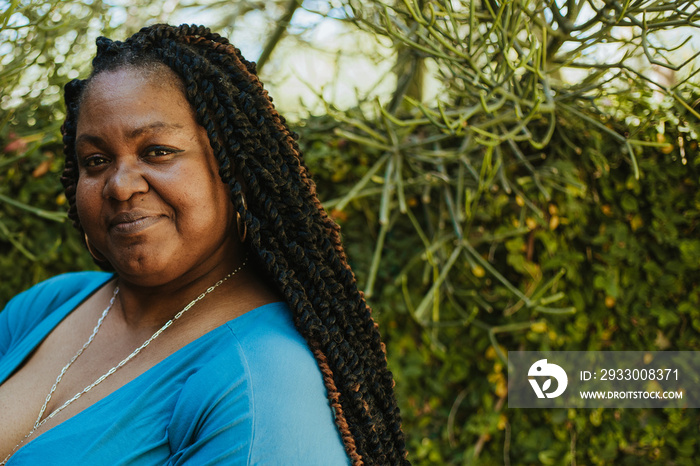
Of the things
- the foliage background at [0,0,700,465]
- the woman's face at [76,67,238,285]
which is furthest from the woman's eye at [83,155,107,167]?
the foliage background at [0,0,700,465]

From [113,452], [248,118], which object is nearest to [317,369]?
[113,452]

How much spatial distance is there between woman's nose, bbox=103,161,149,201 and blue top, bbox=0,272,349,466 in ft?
1.37

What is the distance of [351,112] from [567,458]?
2265 mm

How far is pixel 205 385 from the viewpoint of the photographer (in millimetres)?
1217

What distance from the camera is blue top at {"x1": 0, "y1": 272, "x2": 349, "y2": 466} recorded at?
117 cm

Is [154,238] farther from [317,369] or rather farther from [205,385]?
[317,369]

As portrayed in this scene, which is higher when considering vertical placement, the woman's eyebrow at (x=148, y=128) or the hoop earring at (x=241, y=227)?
the woman's eyebrow at (x=148, y=128)

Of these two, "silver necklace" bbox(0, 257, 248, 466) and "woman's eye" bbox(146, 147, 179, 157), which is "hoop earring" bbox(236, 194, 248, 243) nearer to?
"silver necklace" bbox(0, 257, 248, 466)

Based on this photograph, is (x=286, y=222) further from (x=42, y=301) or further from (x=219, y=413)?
(x=42, y=301)

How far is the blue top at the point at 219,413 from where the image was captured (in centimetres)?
117

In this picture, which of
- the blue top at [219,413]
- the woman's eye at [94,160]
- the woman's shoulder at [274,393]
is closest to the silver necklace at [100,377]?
the blue top at [219,413]

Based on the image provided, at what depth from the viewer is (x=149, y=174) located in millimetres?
1401

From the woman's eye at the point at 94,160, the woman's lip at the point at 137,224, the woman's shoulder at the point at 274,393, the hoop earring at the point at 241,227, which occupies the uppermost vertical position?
the woman's eye at the point at 94,160

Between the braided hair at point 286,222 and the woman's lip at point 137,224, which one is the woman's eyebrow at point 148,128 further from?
the woman's lip at point 137,224
